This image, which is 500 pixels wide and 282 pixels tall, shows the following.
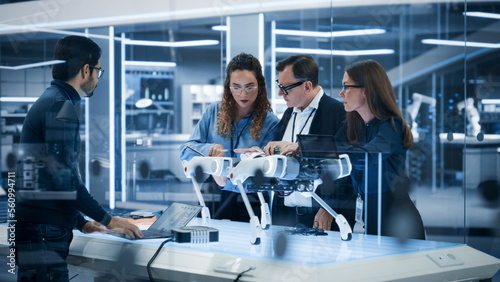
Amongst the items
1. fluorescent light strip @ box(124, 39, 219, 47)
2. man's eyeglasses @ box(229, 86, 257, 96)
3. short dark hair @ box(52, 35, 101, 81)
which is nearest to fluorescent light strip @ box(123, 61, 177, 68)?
fluorescent light strip @ box(124, 39, 219, 47)

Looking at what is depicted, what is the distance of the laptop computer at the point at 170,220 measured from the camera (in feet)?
6.35

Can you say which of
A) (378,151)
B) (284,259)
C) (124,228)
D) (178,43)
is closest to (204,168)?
(124,228)

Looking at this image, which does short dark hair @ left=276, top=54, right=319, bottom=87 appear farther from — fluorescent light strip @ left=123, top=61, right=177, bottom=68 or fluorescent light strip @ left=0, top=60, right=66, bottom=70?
fluorescent light strip @ left=123, top=61, right=177, bottom=68

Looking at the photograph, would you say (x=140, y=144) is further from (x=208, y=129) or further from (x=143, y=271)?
(x=143, y=271)

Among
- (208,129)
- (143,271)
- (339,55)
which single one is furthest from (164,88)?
(143,271)

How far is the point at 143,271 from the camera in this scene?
1.78m

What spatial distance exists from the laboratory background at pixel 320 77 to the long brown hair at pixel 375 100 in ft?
2.87

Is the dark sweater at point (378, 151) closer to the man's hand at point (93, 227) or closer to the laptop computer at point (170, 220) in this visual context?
the laptop computer at point (170, 220)

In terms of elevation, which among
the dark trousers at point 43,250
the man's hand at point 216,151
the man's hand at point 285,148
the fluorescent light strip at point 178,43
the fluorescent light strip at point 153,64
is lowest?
the dark trousers at point 43,250

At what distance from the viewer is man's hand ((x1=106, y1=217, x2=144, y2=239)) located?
1.92 meters

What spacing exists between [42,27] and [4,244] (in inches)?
35.1

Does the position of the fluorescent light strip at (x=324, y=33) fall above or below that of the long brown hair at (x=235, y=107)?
above

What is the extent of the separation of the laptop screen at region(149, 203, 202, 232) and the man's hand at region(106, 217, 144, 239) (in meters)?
0.10

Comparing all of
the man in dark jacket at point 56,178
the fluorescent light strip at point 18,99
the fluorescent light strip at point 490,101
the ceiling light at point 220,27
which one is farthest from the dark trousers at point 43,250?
the fluorescent light strip at point 490,101
